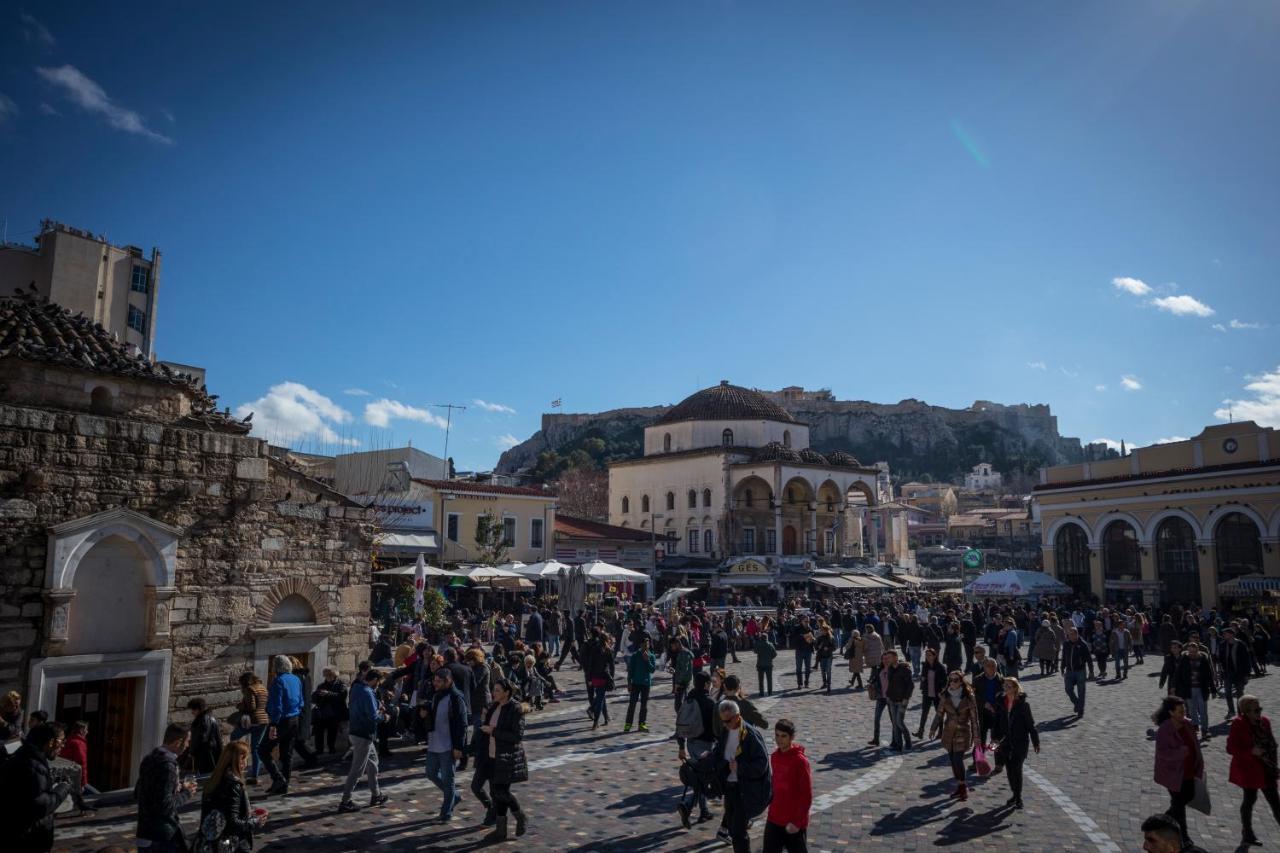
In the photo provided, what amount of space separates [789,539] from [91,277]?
36437 mm

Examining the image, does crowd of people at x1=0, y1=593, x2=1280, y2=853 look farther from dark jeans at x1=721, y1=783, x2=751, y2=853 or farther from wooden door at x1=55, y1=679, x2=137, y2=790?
wooden door at x1=55, y1=679, x2=137, y2=790

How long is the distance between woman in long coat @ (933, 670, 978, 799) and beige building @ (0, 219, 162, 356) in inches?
1012

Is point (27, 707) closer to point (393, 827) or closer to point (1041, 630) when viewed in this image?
point (393, 827)

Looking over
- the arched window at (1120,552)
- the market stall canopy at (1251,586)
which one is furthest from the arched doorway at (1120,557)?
the market stall canopy at (1251,586)

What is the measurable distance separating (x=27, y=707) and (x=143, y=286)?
35.1 m

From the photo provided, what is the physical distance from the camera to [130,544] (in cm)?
1004

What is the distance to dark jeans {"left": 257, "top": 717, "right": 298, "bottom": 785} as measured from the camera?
933cm

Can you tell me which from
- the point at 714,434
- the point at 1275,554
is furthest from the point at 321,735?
the point at 714,434

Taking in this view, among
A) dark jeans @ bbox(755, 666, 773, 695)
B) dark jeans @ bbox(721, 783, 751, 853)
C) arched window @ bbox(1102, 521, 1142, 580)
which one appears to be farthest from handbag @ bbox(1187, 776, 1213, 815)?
arched window @ bbox(1102, 521, 1142, 580)

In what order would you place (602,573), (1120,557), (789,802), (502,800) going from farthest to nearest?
(1120,557) → (602,573) → (502,800) → (789,802)

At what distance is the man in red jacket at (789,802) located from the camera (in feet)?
20.3

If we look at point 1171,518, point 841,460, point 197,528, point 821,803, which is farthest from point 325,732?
point 841,460

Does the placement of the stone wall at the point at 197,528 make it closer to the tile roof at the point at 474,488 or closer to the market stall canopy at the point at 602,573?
the market stall canopy at the point at 602,573

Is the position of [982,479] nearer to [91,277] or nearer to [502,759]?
[91,277]
